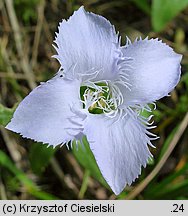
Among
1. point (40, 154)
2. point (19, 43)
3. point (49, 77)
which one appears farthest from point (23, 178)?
point (19, 43)

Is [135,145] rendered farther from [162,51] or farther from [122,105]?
[162,51]

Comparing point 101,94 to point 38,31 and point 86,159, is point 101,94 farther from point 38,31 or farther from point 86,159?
point 38,31

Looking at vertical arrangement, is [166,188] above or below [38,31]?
below

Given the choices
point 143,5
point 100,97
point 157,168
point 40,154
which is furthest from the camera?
point 143,5

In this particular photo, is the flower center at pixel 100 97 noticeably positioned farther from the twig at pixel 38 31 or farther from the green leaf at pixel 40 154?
the twig at pixel 38 31

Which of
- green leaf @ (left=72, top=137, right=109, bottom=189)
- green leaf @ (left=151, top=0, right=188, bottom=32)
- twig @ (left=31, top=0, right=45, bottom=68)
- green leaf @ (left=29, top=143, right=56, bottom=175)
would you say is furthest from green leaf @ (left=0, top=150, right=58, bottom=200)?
green leaf @ (left=151, top=0, right=188, bottom=32)

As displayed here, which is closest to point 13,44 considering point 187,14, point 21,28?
point 21,28

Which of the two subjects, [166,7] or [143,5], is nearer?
[166,7]
